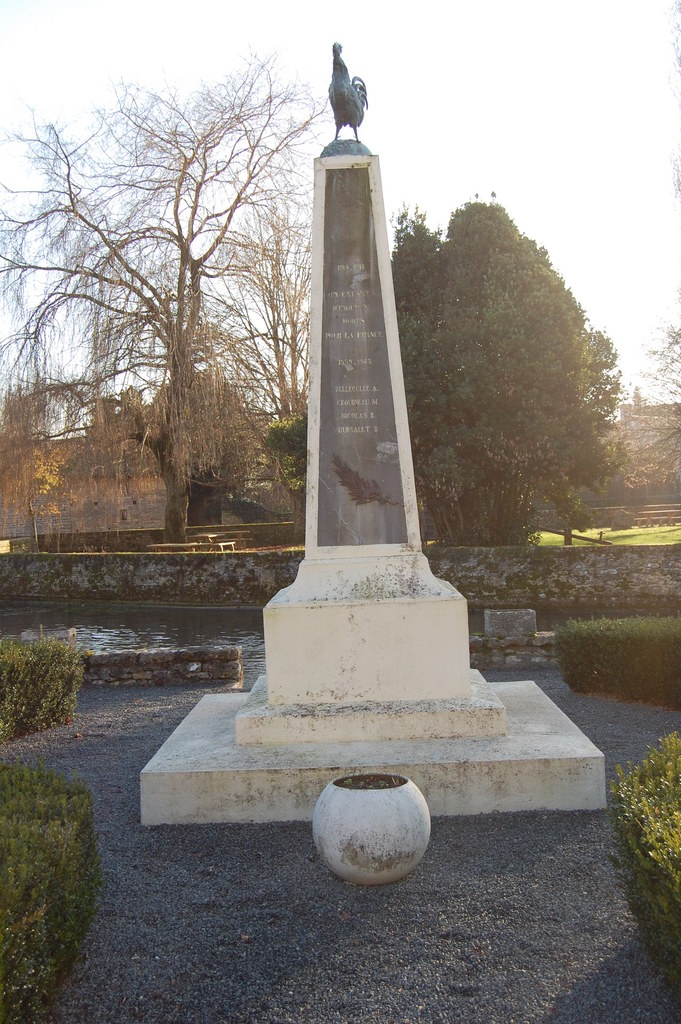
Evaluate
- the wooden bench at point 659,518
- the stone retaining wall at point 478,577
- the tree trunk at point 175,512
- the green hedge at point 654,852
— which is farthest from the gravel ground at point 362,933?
the wooden bench at point 659,518

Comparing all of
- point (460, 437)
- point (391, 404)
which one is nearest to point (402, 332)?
point (460, 437)

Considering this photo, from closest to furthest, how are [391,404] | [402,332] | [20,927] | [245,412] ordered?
1. [20,927]
2. [391,404]
3. [402,332]
4. [245,412]

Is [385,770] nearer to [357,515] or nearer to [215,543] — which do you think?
[357,515]

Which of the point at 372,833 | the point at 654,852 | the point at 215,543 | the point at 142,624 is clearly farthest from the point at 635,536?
the point at 654,852

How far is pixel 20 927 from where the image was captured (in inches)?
95.3

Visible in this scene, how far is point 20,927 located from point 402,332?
18736 millimetres

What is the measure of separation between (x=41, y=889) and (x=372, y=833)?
141cm

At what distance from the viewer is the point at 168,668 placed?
9.26 m

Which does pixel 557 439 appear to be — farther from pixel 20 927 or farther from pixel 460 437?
pixel 20 927

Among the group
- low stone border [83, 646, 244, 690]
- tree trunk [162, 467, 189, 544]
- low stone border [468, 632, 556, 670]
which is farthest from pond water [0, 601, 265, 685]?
tree trunk [162, 467, 189, 544]

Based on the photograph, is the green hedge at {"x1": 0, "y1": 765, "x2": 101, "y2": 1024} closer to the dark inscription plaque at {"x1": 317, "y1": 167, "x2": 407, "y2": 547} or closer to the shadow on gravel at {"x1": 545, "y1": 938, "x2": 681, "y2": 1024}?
the shadow on gravel at {"x1": 545, "y1": 938, "x2": 681, "y2": 1024}

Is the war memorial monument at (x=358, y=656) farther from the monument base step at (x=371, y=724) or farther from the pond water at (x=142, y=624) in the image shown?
the pond water at (x=142, y=624)

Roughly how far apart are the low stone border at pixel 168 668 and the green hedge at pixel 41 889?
5.70 m

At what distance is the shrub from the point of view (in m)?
6.93
